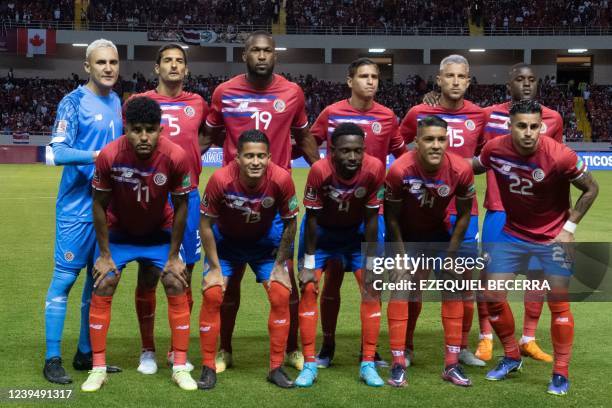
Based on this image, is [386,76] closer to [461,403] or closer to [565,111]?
[565,111]

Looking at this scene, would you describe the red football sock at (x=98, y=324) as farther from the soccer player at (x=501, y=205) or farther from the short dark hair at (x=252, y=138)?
the soccer player at (x=501, y=205)

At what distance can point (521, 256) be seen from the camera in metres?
6.10

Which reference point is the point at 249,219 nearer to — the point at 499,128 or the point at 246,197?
the point at 246,197

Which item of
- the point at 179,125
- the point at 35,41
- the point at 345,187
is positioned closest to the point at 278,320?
the point at 345,187

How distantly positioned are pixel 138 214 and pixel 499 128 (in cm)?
329

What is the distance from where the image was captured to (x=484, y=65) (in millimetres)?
46531

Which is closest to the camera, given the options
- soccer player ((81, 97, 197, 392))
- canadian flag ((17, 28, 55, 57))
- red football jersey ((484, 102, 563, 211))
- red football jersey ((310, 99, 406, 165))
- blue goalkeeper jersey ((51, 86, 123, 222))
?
soccer player ((81, 97, 197, 392))

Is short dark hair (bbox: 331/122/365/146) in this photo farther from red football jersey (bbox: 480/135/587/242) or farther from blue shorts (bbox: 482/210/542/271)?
blue shorts (bbox: 482/210/542/271)

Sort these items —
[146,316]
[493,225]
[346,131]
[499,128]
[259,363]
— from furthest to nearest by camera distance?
[499,128] → [493,225] → [259,363] → [146,316] → [346,131]

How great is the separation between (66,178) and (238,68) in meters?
41.5

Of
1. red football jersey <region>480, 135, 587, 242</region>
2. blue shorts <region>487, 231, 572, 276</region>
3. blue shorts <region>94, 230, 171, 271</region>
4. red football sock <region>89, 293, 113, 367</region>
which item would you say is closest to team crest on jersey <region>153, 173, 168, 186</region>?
blue shorts <region>94, 230, 171, 271</region>

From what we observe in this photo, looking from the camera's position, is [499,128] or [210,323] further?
[499,128]

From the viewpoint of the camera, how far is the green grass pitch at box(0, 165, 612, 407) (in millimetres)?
5523

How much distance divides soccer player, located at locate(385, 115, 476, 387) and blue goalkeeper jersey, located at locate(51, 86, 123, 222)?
226 cm
